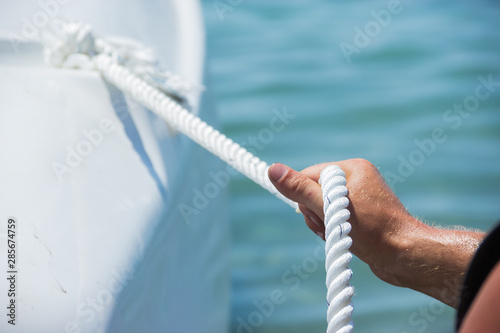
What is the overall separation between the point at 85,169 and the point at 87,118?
177 mm

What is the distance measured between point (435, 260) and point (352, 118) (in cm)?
253

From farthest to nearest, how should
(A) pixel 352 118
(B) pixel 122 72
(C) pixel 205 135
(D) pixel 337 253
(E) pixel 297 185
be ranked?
(A) pixel 352 118, (B) pixel 122 72, (C) pixel 205 135, (E) pixel 297 185, (D) pixel 337 253

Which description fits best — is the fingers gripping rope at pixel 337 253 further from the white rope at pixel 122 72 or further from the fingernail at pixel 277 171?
the white rope at pixel 122 72

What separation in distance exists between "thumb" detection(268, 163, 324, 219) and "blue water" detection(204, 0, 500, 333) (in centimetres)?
115

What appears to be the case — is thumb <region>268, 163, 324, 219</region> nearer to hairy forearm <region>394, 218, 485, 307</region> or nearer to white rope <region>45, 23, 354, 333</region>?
white rope <region>45, 23, 354, 333</region>

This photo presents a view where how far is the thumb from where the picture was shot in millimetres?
937

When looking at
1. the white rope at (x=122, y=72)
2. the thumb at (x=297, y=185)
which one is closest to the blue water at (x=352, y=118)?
the white rope at (x=122, y=72)

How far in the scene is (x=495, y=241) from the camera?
52 cm

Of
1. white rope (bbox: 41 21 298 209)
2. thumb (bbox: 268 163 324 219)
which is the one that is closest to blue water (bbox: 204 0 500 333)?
white rope (bbox: 41 21 298 209)

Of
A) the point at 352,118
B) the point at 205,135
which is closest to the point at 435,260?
A: the point at 205,135

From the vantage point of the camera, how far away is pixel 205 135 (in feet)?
4.33

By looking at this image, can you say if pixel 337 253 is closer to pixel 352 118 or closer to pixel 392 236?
pixel 392 236

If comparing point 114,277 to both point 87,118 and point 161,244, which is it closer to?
point 161,244

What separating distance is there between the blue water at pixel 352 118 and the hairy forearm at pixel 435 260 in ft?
3.98
